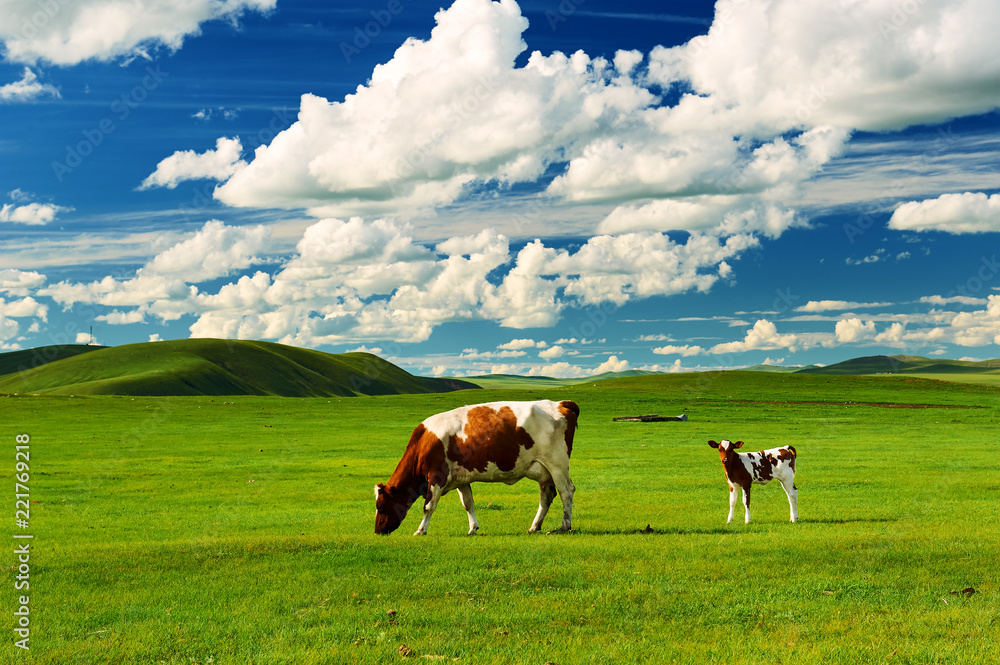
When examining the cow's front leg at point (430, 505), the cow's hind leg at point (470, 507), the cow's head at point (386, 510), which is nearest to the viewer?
the cow's front leg at point (430, 505)

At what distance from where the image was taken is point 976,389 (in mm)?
122688

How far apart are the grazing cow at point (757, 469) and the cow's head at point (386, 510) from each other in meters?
8.53

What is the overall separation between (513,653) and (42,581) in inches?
358

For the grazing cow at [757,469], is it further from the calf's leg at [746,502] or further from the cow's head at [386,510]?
the cow's head at [386,510]

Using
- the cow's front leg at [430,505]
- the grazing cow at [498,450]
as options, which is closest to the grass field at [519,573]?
the cow's front leg at [430,505]

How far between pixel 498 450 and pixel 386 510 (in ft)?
11.2

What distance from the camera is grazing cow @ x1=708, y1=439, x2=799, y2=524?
65.5 feet

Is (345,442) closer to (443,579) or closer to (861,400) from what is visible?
(443,579)

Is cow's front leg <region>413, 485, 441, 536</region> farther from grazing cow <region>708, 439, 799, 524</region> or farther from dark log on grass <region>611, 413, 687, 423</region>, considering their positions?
dark log on grass <region>611, 413, 687, 423</region>

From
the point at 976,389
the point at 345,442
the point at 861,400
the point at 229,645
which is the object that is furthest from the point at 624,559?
the point at 976,389

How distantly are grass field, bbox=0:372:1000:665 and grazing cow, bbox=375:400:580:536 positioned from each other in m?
1.15

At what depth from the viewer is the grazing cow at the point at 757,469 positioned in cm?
1997

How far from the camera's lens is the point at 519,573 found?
12914 millimetres

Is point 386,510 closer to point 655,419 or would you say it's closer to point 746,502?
point 746,502
